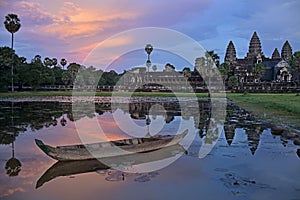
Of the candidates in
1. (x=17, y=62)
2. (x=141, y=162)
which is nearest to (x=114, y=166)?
(x=141, y=162)

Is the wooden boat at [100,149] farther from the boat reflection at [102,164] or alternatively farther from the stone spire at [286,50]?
the stone spire at [286,50]

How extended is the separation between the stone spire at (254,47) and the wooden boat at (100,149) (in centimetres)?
9589

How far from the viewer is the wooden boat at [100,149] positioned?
10.9m

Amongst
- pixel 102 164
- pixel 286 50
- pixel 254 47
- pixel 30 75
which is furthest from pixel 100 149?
pixel 286 50

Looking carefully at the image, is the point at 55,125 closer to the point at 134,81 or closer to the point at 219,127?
the point at 219,127

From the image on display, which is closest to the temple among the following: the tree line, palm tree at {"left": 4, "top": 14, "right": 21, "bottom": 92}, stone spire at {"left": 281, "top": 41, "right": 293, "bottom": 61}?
stone spire at {"left": 281, "top": 41, "right": 293, "bottom": 61}

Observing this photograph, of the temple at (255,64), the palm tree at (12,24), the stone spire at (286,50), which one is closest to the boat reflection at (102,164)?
the palm tree at (12,24)

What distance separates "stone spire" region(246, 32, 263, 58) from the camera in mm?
102356

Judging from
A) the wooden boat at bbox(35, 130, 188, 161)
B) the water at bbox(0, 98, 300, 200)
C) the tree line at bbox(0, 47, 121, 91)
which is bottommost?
the water at bbox(0, 98, 300, 200)

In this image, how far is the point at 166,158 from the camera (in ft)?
40.9

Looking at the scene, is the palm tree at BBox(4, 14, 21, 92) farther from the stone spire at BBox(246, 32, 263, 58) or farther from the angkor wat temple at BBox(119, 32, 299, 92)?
the stone spire at BBox(246, 32, 263, 58)

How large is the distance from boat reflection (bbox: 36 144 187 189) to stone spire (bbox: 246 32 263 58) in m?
96.2

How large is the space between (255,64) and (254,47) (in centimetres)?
1789

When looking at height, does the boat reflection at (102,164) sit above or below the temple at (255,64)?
below
